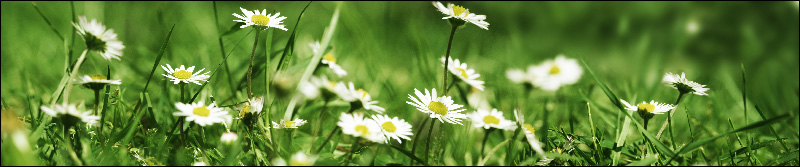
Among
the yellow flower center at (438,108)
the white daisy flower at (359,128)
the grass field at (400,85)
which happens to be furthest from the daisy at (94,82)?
the yellow flower center at (438,108)

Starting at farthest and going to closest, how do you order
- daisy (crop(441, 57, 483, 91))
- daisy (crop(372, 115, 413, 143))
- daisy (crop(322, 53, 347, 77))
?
daisy (crop(322, 53, 347, 77)) < daisy (crop(441, 57, 483, 91)) < daisy (crop(372, 115, 413, 143))

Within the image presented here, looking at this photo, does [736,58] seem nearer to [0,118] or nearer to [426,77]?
[426,77]

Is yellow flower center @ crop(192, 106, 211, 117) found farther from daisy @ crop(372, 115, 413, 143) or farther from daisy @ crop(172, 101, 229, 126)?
daisy @ crop(372, 115, 413, 143)

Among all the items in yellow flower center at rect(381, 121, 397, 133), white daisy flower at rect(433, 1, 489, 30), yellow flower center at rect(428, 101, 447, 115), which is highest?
white daisy flower at rect(433, 1, 489, 30)

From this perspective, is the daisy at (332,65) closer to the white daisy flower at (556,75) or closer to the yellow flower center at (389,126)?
the yellow flower center at (389,126)

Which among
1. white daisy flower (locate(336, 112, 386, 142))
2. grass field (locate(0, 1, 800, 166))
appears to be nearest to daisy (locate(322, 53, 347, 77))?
grass field (locate(0, 1, 800, 166))

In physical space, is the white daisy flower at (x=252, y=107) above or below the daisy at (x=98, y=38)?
below

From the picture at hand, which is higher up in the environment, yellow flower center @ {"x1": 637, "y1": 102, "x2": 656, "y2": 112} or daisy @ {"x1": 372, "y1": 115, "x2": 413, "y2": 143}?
yellow flower center @ {"x1": 637, "y1": 102, "x2": 656, "y2": 112}

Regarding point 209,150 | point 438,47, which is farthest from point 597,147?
point 438,47
